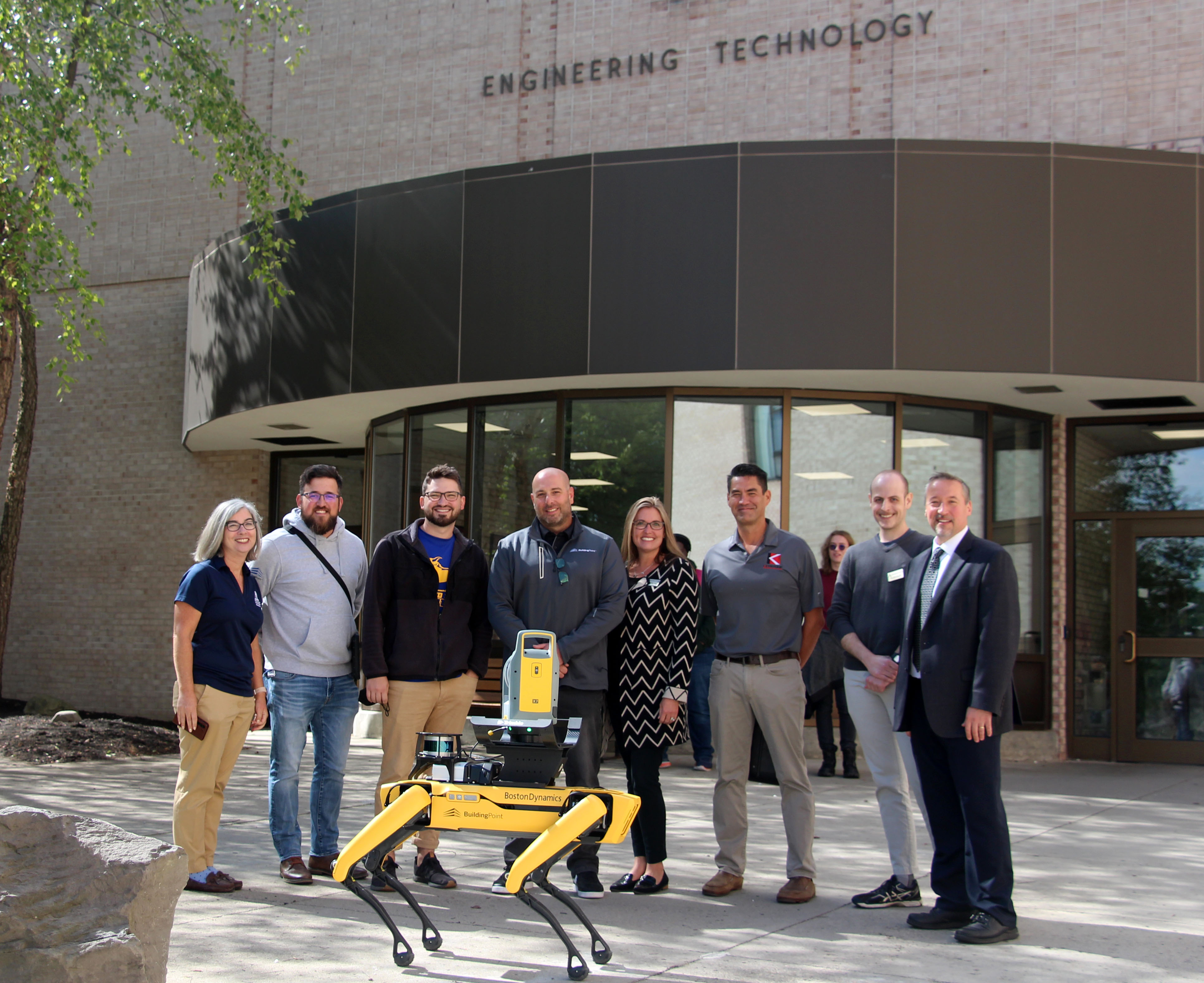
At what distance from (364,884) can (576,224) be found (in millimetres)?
5847

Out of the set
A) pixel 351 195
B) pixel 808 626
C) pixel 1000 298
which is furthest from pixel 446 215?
pixel 808 626

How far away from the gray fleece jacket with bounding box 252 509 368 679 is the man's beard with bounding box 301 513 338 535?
0.08ft

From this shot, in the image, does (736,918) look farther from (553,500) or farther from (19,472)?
(19,472)

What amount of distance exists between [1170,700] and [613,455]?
5492mm

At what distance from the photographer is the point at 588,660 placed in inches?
208

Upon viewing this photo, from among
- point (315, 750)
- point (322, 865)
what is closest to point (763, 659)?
point (315, 750)

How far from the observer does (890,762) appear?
5203 mm

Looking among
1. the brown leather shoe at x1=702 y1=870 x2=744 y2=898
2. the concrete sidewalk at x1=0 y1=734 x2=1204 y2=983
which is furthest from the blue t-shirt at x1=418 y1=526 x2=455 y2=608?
the brown leather shoe at x1=702 y1=870 x2=744 y2=898

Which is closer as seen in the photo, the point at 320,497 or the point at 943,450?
the point at 320,497

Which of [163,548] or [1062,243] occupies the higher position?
[1062,243]

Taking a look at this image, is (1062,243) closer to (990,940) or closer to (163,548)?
(990,940)

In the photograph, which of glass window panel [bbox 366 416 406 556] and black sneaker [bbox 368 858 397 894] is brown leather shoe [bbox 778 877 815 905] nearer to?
black sneaker [bbox 368 858 397 894]

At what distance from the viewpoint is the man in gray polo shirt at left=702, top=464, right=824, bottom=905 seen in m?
5.25

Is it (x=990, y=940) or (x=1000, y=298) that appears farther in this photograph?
(x=1000, y=298)
